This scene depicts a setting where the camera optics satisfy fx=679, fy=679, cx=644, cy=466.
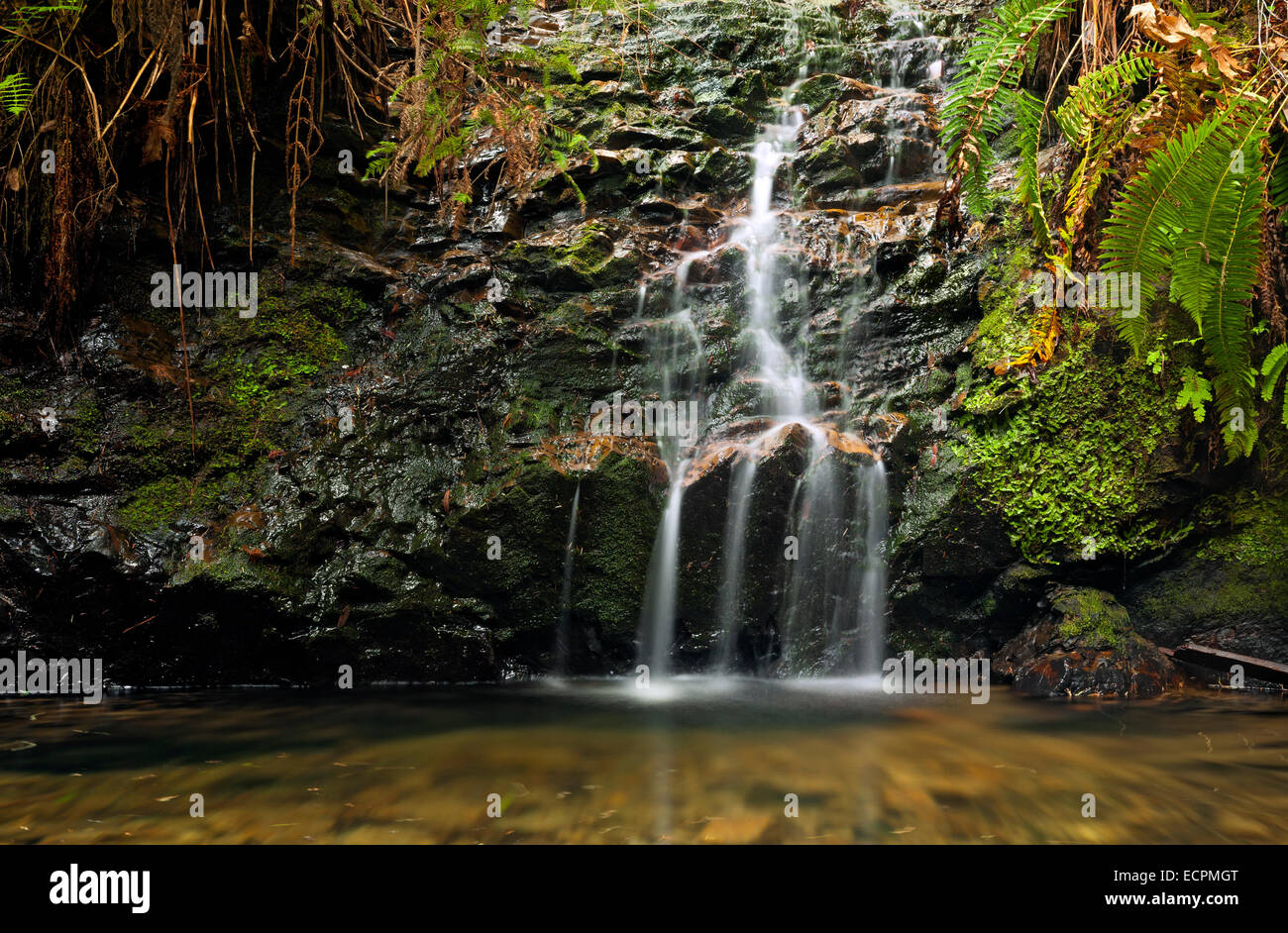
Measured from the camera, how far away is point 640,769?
3.42 metres

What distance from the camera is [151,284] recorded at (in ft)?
18.6

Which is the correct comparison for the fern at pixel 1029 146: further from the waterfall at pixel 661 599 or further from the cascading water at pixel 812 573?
the waterfall at pixel 661 599

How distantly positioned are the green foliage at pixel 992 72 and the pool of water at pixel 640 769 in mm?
3318

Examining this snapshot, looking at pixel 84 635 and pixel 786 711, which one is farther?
pixel 84 635

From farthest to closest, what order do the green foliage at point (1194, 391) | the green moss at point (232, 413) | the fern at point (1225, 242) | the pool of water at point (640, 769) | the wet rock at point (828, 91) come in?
1. the wet rock at point (828, 91)
2. the green moss at point (232, 413)
3. the green foliage at point (1194, 391)
4. the fern at point (1225, 242)
5. the pool of water at point (640, 769)

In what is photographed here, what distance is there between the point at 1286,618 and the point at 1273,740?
6.56 feet

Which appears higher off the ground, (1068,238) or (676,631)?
(1068,238)

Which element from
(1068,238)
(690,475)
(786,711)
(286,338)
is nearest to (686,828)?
(786,711)

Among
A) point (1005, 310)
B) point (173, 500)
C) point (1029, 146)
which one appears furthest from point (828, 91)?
point (173, 500)

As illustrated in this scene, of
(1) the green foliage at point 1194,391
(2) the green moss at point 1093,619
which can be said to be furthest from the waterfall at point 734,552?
(1) the green foliage at point 1194,391

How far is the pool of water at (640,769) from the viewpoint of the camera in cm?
269

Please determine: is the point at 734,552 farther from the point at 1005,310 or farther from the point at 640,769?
the point at 1005,310

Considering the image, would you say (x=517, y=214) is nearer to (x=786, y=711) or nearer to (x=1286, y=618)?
(x=786, y=711)

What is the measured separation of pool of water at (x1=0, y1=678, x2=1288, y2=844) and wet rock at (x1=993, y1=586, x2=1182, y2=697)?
0.74 feet
